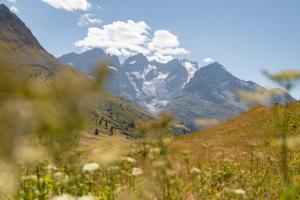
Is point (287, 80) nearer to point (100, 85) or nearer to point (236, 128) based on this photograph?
point (100, 85)

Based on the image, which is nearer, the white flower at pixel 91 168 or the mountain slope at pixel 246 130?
the white flower at pixel 91 168

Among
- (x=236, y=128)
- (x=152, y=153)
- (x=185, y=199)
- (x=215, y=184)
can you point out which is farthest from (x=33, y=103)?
(x=236, y=128)

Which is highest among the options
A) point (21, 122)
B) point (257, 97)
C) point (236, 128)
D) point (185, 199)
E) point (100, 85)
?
point (236, 128)

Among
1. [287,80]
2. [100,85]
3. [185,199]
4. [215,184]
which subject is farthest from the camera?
[215,184]

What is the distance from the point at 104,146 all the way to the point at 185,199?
18.3 feet

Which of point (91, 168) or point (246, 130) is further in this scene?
point (246, 130)

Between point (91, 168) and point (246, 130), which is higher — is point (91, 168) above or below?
below

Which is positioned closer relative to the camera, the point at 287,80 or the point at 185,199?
the point at 287,80

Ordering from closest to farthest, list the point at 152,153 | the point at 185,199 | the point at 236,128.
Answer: the point at 152,153 < the point at 185,199 < the point at 236,128

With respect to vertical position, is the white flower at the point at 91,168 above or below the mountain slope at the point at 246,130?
below

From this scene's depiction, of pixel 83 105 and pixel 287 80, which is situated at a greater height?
pixel 287 80

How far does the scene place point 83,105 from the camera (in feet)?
6.41

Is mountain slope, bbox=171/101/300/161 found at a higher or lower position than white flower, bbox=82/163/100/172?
higher

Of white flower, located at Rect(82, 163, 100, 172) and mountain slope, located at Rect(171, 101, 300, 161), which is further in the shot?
mountain slope, located at Rect(171, 101, 300, 161)
